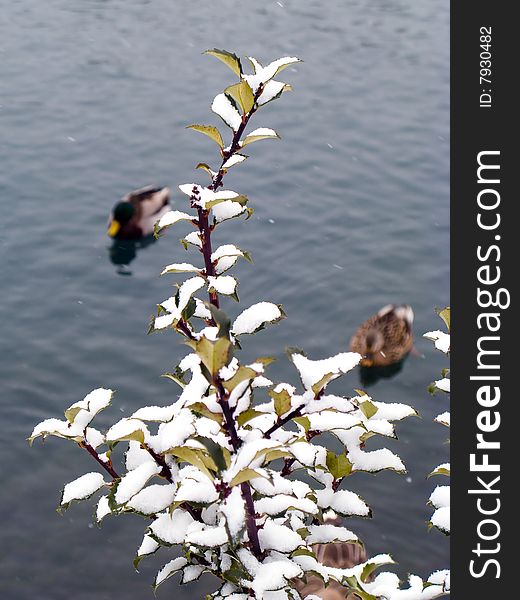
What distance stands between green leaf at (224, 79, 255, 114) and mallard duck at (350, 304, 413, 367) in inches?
237

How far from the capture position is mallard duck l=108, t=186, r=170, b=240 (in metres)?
11.0

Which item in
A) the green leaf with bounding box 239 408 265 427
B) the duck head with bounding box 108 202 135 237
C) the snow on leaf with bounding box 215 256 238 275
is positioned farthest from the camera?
the duck head with bounding box 108 202 135 237

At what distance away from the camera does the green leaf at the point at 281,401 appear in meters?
2.44

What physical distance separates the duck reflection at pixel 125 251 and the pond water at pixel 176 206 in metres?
0.06

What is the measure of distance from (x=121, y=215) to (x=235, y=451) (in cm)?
889

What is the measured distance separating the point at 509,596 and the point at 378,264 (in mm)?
7904

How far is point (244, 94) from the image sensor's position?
289cm

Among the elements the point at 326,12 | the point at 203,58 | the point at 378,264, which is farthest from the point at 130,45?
the point at 378,264

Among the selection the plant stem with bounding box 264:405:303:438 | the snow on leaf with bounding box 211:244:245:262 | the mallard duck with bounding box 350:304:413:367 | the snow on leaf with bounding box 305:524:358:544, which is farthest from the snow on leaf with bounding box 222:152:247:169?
the mallard duck with bounding box 350:304:413:367

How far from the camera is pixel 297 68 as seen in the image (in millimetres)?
15750

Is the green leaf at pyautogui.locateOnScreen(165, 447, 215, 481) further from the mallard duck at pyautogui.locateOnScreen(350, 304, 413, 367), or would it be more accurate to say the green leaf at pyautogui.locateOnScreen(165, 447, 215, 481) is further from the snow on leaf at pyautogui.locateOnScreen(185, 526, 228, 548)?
the mallard duck at pyautogui.locateOnScreen(350, 304, 413, 367)

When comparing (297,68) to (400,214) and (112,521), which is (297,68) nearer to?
(400,214)

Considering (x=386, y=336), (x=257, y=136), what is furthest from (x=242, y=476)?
(x=386, y=336)

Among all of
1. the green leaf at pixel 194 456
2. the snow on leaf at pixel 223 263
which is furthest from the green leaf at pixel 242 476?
the snow on leaf at pixel 223 263
